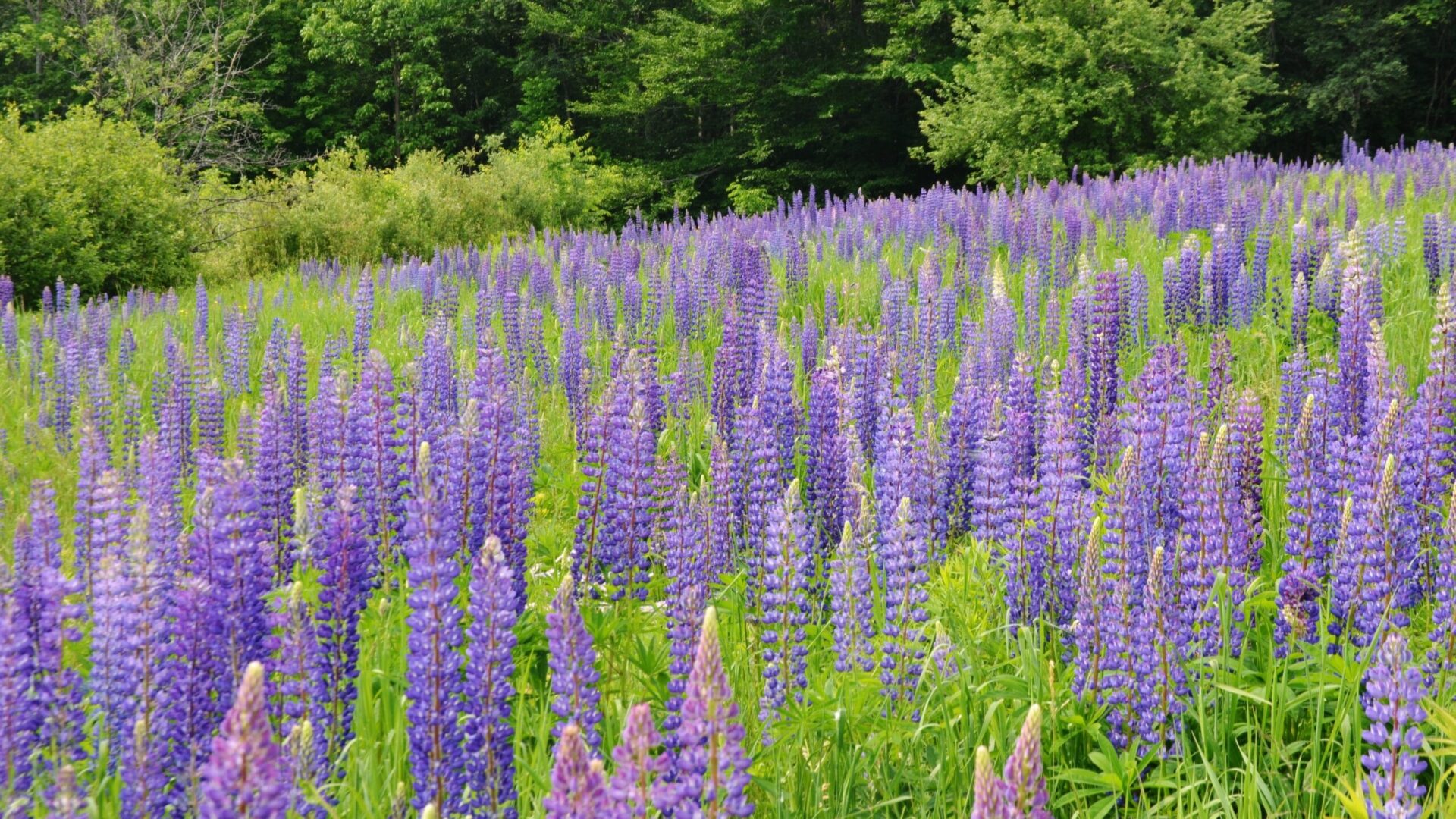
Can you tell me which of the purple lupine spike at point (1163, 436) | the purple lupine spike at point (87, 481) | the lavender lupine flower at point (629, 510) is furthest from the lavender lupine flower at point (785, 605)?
the purple lupine spike at point (87, 481)

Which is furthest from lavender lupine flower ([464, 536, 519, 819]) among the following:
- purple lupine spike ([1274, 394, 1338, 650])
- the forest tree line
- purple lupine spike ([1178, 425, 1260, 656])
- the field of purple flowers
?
the forest tree line

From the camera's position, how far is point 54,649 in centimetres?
188

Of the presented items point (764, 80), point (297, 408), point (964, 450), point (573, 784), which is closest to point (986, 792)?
point (573, 784)

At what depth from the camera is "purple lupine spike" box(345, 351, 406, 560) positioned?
10.5 feet

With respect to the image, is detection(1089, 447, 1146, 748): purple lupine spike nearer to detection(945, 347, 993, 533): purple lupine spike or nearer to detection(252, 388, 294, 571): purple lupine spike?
detection(945, 347, 993, 533): purple lupine spike

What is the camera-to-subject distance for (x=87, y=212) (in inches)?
527

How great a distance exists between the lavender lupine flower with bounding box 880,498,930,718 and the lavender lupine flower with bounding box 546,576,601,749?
759 mm

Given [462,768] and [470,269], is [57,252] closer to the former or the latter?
[470,269]

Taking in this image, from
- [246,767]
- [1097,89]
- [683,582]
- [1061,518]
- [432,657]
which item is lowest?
[683,582]

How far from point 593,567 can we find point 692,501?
18.9 inches

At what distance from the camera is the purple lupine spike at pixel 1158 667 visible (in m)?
2.24

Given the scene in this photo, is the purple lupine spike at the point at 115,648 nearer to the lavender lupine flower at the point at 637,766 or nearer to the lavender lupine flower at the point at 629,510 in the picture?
the lavender lupine flower at the point at 637,766

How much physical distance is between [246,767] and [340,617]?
0.95m

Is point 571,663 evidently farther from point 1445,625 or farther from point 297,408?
point 297,408
